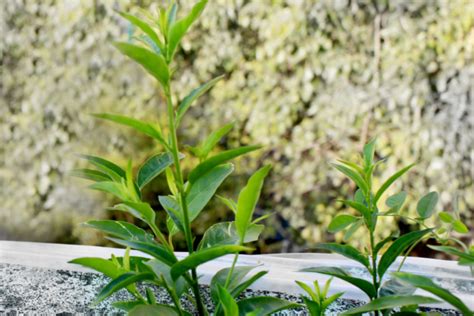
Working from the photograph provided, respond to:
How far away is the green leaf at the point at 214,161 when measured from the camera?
431 millimetres

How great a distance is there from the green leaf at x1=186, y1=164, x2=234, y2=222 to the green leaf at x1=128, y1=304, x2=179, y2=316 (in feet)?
0.22

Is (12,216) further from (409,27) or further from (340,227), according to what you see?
(340,227)

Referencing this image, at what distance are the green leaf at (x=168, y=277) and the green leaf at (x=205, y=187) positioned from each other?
41 mm

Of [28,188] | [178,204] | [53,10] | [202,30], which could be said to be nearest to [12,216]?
[28,188]

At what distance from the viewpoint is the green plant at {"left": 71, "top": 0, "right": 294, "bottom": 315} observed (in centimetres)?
43

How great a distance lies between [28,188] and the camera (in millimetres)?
2674

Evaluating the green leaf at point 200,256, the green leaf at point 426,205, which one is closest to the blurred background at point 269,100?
the green leaf at point 426,205

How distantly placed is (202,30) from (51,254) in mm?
1936

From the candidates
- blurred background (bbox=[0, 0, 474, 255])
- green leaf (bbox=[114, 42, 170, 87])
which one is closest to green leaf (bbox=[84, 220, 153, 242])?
green leaf (bbox=[114, 42, 170, 87])

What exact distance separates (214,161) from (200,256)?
2.6 inches

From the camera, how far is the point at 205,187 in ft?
1.61

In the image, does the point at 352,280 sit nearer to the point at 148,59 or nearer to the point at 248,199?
the point at 248,199

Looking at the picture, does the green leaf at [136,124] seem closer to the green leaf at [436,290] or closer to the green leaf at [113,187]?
the green leaf at [113,187]

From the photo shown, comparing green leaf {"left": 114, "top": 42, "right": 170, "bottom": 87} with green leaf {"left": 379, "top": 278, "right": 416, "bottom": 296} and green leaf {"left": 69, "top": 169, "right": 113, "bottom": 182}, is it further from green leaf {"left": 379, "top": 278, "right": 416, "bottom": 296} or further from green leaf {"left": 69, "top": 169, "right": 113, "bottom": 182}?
green leaf {"left": 379, "top": 278, "right": 416, "bottom": 296}
